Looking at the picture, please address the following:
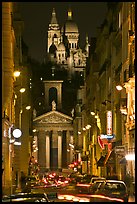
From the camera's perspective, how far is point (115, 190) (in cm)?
3341

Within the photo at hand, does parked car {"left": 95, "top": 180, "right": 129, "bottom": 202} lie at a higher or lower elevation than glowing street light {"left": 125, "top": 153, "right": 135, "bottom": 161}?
lower

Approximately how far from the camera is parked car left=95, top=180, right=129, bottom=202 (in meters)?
33.1

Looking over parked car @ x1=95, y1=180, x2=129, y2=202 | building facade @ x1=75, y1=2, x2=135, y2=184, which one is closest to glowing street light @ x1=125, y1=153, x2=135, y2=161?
building facade @ x1=75, y1=2, x2=135, y2=184

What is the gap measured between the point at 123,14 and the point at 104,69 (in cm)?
2136

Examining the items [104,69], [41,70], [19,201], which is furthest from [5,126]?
[41,70]

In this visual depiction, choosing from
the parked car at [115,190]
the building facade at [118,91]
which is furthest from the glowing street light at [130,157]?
the parked car at [115,190]

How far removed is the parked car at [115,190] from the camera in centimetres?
3306

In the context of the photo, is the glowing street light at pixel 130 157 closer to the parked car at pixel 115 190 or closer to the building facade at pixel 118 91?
the building facade at pixel 118 91

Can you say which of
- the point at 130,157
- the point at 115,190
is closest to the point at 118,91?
the point at 130,157

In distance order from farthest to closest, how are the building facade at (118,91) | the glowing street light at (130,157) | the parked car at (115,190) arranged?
the building facade at (118,91) → the glowing street light at (130,157) → the parked car at (115,190)

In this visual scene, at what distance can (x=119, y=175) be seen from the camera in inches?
2434

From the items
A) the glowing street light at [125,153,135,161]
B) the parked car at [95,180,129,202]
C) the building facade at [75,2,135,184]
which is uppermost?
the building facade at [75,2,135,184]

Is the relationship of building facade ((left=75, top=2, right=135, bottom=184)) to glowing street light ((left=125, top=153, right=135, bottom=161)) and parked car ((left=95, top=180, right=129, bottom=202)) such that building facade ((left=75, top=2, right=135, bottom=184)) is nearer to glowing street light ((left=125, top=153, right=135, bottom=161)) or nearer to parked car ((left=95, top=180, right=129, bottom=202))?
glowing street light ((left=125, top=153, right=135, bottom=161))

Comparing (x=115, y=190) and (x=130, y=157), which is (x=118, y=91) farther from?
(x=115, y=190)
